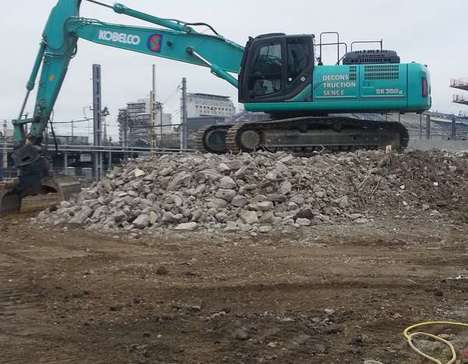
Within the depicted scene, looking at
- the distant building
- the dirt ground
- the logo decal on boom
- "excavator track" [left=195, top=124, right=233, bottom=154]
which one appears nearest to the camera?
the dirt ground

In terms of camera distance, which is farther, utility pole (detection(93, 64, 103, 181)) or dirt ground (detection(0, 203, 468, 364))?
utility pole (detection(93, 64, 103, 181))

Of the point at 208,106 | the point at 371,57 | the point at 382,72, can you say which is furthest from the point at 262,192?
the point at 208,106

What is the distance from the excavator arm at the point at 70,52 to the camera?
45.1ft

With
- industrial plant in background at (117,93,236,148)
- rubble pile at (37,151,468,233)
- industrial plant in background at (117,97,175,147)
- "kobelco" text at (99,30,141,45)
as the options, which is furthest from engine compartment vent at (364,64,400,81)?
industrial plant in background at (117,97,175,147)

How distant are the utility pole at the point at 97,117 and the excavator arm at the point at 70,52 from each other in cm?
666

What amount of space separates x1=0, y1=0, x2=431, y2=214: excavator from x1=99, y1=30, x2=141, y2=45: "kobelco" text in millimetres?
24

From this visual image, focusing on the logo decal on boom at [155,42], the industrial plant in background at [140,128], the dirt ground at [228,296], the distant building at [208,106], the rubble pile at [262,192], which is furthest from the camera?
the distant building at [208,106]

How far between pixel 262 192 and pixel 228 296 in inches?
216

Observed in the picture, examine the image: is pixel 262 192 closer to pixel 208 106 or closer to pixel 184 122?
pixel 184 122

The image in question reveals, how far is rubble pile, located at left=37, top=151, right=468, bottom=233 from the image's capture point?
10758 mm

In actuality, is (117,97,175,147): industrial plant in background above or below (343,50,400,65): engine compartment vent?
below

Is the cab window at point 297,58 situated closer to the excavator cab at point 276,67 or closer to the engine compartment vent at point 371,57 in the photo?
the excavator cab at point 276,67

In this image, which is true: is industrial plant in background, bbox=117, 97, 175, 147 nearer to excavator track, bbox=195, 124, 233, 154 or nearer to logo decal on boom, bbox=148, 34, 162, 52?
excavator track, bbox=195, 124, 233, 154

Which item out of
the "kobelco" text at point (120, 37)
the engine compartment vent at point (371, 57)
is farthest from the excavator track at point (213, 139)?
the engine compartment vent at point (371, 57)
